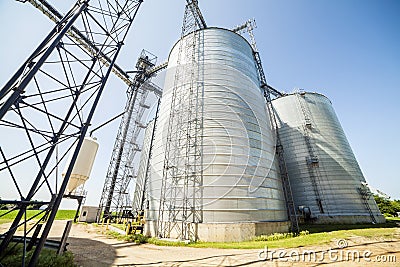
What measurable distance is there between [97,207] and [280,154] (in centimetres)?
2623

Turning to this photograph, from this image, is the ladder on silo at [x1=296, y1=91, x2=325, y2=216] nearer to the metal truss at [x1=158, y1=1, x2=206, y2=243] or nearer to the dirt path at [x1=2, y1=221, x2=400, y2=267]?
the dirt path at [x1=2, y1=221, x2=400, y2=267]

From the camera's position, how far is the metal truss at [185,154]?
1096 cm

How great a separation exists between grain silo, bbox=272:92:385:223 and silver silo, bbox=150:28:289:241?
26.9ft

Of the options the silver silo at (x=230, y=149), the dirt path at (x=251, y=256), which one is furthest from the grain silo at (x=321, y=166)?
the dirt path at (x=251, y=256)

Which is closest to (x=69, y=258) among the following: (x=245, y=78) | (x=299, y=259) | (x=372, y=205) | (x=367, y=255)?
(x=299, y=259)

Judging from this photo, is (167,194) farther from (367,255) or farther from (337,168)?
(337,168)

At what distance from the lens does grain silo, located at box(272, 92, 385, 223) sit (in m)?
18.1

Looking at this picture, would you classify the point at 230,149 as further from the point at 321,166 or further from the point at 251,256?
the point at 321,166

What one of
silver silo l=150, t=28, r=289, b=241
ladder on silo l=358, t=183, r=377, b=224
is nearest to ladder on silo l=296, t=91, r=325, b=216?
ladder on silo l=358, t=183, r=377, b=224

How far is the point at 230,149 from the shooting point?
12.1 m

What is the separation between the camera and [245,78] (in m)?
15.9

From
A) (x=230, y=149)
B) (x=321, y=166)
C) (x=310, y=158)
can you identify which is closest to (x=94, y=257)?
(x=230, y=149)

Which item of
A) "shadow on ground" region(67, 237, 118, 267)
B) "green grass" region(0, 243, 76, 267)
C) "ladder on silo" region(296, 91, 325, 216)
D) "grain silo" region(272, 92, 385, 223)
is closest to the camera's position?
"green grass" region(0, 243, 76, 267)

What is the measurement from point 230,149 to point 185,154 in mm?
3265
